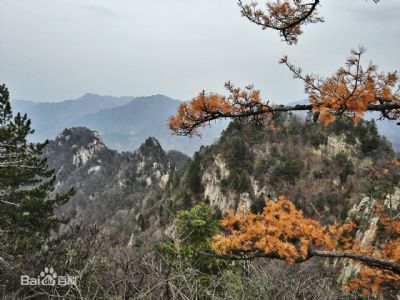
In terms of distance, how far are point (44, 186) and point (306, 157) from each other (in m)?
48.7

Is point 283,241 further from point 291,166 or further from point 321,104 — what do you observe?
point 291,166

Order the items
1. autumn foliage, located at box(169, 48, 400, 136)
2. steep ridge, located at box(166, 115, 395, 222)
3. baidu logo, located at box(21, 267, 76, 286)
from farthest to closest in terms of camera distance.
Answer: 1. steep ridge, located at box(166, 115, 395, 222)
2. baidu logo, located at box(21, 267, 76, 286)
3. autumn foliage, located at box(169, 48, 400, 136)

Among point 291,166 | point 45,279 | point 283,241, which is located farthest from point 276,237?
point 291,166

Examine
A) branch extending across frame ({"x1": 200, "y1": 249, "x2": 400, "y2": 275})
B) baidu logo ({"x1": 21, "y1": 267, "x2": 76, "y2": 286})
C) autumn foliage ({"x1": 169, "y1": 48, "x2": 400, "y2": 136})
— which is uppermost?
autumn foliage ({"x1": 169, "y1": 48, "x2": 400, "y2": 136})

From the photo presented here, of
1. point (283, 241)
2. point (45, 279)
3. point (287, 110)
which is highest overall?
point (287, 110)

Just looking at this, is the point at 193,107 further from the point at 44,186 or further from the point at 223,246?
the point at 44,186

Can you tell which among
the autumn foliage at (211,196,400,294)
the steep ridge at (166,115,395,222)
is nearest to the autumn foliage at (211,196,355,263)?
the autumn foliage at (211,196,400,294)

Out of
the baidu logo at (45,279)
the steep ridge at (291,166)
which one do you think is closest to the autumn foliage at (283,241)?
the baidu logo at (45,279)

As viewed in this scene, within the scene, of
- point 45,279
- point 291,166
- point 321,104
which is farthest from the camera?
point 291,166

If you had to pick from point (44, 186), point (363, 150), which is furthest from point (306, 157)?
point (44, 186)

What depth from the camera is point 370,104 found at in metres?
5.16

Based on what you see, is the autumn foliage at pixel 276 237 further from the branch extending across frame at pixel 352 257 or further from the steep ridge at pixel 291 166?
the steep ridge at pixel 291 166

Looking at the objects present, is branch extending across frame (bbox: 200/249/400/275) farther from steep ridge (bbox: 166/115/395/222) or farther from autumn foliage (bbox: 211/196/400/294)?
steep ridge (bbox: 166/115/395/222)

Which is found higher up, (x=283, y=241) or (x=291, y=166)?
(x=291, y=166)
